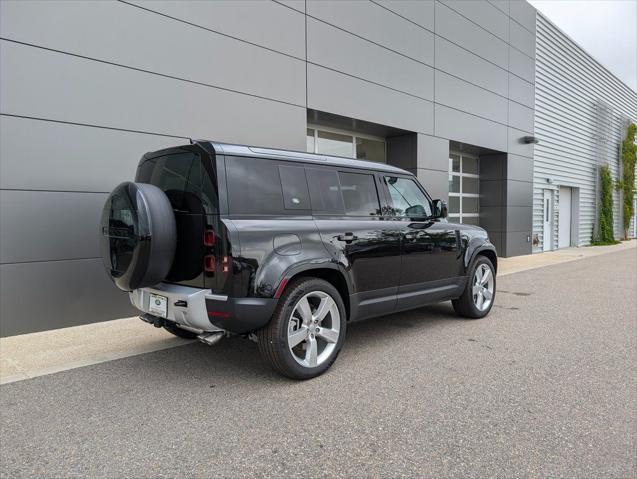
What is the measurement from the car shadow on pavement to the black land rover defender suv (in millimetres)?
323

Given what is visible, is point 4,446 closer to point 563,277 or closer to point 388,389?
point 388,389

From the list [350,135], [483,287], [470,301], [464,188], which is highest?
[350,135]

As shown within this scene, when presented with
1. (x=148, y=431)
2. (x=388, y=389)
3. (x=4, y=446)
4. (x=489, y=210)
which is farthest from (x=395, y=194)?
(x=489, y=210)

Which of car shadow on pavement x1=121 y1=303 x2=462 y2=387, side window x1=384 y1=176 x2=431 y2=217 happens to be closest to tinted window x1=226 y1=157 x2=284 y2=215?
car shadow on pavement x1=121 y1=303 x2=462 y2=387

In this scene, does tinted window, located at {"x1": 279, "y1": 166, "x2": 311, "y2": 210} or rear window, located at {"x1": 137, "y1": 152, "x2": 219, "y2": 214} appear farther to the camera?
tinted window, located at {"x1": 279, "y1": 166, "x2": 311, "y2": 210}

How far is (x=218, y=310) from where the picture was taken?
327 centimetres

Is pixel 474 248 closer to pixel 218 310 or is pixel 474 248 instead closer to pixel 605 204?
pixel 218 310

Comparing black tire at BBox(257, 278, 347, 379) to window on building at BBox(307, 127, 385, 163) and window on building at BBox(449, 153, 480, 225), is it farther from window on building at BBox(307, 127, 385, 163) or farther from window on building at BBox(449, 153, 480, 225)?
window on building at BBox(449, 153, 480, 225)

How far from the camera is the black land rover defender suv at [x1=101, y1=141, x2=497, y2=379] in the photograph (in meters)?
3.31

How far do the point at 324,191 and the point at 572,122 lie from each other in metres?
17.6

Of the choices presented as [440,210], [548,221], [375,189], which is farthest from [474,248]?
[548,221]

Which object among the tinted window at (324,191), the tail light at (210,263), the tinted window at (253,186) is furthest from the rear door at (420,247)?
the tail light at (210,263)

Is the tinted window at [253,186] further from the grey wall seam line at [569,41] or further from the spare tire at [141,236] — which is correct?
the grey wall seam line at [569,41]

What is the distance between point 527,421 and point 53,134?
574cm
